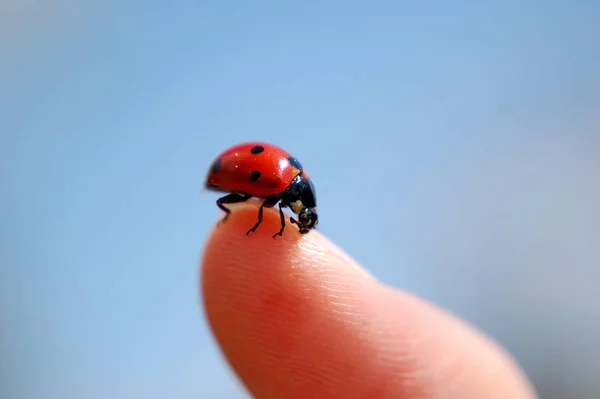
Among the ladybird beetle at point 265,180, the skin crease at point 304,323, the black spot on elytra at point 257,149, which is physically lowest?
the skin crease at point 304,323

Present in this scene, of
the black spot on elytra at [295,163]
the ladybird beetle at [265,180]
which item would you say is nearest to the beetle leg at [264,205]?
the ladybird beetle at [265,180]

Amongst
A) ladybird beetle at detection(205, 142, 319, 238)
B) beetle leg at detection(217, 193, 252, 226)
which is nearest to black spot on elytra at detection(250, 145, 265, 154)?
ladybird beetle at detection(205, 142, 319, 238)

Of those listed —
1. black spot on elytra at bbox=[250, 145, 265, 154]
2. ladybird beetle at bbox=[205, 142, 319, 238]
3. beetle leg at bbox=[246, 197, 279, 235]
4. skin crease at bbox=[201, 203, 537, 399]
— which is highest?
black spot on elytra at bbox=[250, 145, 265, 154]

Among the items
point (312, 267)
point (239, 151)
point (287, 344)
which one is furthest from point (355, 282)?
point (239, 151)

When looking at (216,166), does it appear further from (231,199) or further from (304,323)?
(304,323)

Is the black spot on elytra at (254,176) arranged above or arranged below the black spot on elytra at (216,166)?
below

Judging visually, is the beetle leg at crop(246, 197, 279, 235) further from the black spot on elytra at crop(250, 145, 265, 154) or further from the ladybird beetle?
the black spot on elytra at crop(250, 145, 265, 154)

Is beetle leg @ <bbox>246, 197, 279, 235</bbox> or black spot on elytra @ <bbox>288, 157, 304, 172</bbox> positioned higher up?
black spot on elytra @ <bbox>288, 157, 304, 172</bbox>

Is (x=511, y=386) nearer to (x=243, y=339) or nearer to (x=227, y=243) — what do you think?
(x=243, y=339)

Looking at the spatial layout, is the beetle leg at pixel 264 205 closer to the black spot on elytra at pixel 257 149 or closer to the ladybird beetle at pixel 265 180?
the ladybird beetle at pixel 265 180
